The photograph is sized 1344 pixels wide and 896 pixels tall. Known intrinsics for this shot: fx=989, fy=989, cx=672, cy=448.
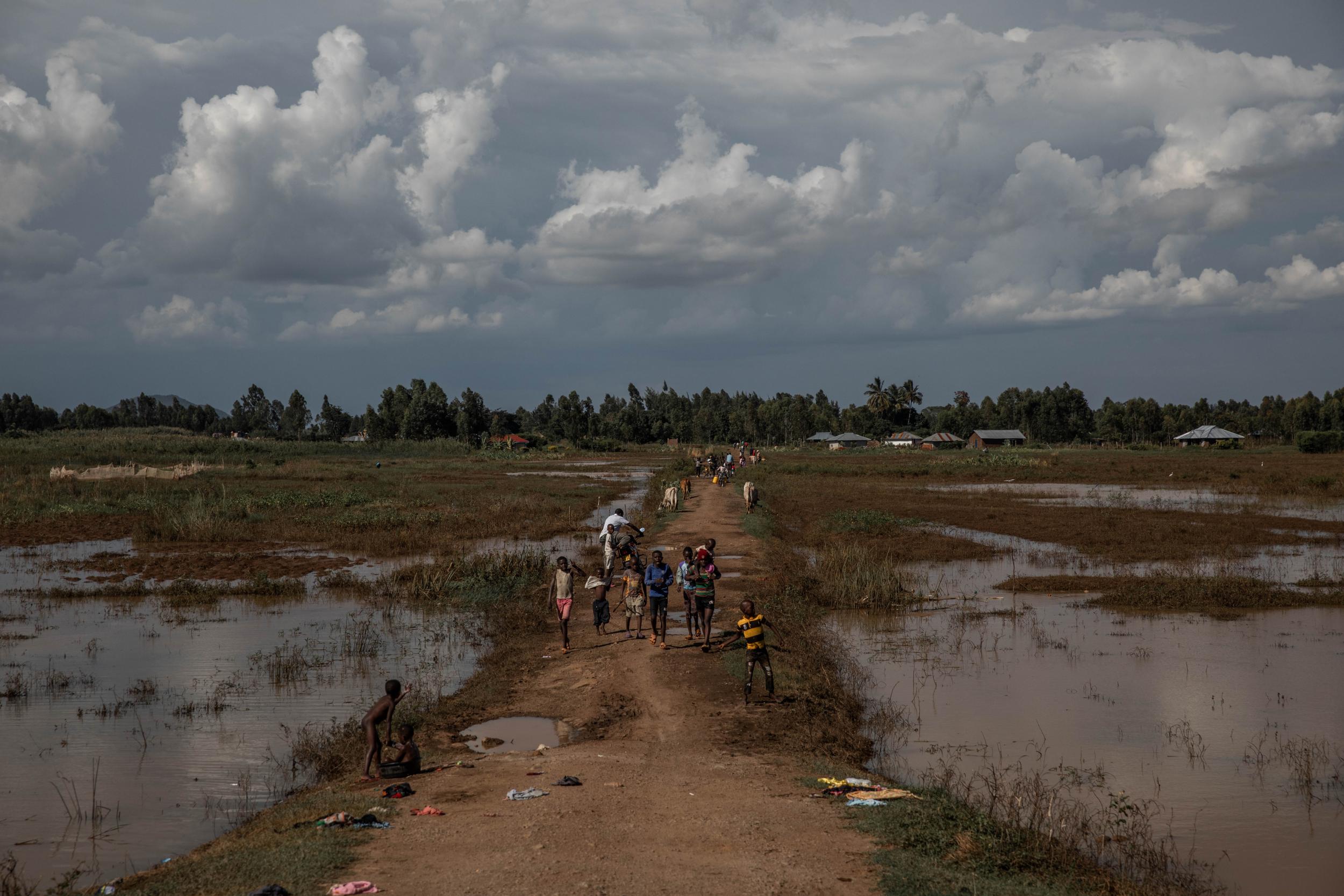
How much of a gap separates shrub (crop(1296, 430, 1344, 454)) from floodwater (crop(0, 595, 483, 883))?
95565mm

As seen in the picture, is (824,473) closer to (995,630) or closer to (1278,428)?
(995,630)

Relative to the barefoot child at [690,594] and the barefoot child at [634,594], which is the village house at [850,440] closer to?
the barefoot child at [690,594]

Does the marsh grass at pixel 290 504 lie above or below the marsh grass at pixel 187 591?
above

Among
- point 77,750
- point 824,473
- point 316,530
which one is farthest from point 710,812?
point 824,473

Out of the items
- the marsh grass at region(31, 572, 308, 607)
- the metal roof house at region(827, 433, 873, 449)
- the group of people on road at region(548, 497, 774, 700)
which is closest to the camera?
the group of people on road at region(548, 497, 774, 700)

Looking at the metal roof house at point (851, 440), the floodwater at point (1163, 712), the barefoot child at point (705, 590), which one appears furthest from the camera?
the metal roof house at point (851, 440)

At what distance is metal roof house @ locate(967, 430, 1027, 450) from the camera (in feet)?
445

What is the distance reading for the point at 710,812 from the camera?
30.0 ft

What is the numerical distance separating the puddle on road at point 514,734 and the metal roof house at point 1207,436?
118589mm

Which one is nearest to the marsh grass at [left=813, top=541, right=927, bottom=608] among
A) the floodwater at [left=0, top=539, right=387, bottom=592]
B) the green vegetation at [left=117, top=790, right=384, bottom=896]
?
the floodwater at [left=0, top=539, right=387, bottom=592]

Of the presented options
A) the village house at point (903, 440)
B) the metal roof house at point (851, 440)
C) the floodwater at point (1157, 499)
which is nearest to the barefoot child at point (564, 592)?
the floodwater at point (1157, 499)

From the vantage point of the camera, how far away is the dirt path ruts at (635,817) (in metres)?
7.59

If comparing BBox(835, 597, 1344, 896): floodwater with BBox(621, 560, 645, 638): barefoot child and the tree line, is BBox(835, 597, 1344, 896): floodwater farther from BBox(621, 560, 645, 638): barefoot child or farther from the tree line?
the tree line

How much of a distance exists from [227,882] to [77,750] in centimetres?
613
